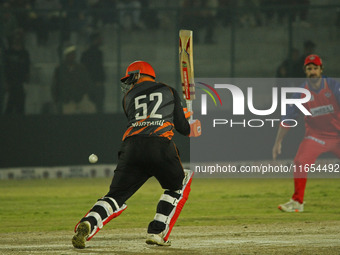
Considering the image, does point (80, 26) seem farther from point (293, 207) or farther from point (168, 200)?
point (168, 200)

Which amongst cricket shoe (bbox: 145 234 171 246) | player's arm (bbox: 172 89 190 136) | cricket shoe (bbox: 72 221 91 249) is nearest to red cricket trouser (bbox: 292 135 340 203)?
player's arm (bbox: 172 89 190 136)

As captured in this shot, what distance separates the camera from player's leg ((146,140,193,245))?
834 cm

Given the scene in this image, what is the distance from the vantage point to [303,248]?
8.53 metres

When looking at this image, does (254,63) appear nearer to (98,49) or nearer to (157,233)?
(98,49)

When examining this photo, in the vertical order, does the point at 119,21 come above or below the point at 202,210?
above

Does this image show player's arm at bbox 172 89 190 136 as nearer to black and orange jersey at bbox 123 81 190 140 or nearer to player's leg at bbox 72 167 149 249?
black and orange jersey at bbox 123 81 190 140

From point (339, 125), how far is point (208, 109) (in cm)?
543

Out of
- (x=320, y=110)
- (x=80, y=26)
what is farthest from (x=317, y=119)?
(x=80, y=26)

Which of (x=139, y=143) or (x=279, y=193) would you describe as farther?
(x=279, y=193)

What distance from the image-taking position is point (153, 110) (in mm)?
8438

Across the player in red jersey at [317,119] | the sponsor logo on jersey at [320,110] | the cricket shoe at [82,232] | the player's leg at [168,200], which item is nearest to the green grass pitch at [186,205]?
the player in red jersey at [317,119]

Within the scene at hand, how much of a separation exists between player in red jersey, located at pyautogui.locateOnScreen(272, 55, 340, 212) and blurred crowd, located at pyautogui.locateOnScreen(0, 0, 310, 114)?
19.1 feet

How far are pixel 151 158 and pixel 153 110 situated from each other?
54cm

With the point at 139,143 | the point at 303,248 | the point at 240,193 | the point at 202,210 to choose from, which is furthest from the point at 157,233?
the point at 240,193
